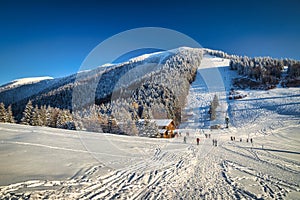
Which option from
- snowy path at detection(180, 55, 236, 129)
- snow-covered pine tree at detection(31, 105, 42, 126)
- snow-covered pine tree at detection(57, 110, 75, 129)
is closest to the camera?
snow-covered pine tree at detection(31, 105, 42, 126)

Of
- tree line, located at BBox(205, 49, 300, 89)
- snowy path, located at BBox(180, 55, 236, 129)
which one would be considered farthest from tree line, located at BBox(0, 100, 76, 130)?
tree line, located at BBox(205, 49, 300, 89)

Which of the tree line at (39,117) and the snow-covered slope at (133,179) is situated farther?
the tree line at (39,117)

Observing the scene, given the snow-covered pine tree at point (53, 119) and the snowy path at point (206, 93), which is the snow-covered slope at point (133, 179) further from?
the snowy path at point (206, 93)

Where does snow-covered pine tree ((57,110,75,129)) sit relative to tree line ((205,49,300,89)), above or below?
below

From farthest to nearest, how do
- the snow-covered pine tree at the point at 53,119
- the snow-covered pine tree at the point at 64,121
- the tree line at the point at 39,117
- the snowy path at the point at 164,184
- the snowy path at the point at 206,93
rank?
the snowy path at the point at 206,93, the snow-covered pine tree at the point at 53,119, the snow-covered pine tree at the point at 64,121, the tree line at the point at 39,117, the snowy path at the point at 164,184

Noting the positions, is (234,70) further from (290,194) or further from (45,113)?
(290,194)

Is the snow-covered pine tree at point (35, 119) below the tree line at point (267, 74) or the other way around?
below

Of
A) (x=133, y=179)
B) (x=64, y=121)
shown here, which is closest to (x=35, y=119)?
(x=64, y=121)

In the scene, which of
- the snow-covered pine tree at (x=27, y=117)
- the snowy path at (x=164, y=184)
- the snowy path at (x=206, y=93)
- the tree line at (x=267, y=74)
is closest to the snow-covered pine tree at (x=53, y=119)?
the snow-covered pine tree at (x=27, y=117)

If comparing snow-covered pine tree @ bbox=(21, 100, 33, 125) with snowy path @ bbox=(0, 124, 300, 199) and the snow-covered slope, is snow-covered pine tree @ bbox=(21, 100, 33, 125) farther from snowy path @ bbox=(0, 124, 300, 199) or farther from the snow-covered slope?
snowy path @ bbox=(0, 124, 300, 199)

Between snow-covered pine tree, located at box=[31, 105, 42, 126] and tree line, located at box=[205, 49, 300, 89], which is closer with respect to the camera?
snow-covered pine tree, located at box=[31, 105, 42, 126]

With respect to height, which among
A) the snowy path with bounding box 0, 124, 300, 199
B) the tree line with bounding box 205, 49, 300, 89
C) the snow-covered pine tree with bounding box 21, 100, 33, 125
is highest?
the tree line with bounding box 205, 49, 300, 89

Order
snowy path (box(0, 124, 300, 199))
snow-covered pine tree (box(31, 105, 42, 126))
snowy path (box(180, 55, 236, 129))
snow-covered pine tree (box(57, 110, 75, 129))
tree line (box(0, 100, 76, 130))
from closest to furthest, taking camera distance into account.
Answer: snowy path (box(0, 124, 300, 199)) < tree line (box(0, 100, 76, 130)) < snow-covered pine tree (box(31, 105, 42, 126)) < snow-covered pine tree (box(57, 110, 75, 129)) < snowy path (box(180, 55, 236, 129))

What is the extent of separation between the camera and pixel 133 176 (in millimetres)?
9055
